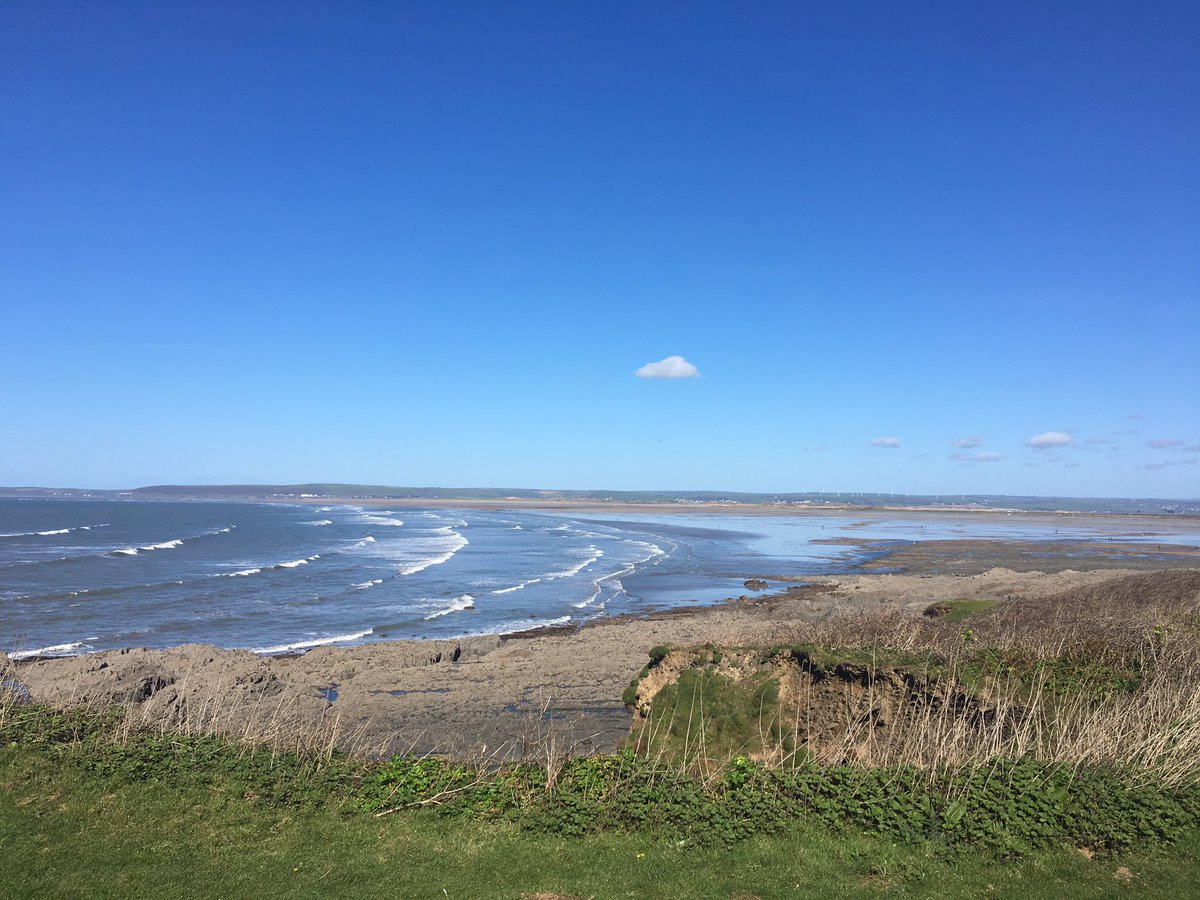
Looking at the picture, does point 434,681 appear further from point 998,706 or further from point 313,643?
point 998,706

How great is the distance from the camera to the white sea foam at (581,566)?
5101 centimetres

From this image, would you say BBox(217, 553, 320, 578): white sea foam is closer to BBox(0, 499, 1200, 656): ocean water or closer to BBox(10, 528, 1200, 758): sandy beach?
BBox(0, 499, 1200, 656): ocean water

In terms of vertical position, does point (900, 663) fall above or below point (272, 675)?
above

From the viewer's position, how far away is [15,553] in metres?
57.7

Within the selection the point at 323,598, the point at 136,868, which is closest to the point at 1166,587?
the point at 136,868

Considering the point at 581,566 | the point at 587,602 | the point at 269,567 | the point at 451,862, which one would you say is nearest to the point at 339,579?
the point at 269,567

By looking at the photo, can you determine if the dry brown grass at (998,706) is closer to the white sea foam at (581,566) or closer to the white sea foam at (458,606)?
the white sea foam at (458,606)

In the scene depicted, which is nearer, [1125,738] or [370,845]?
[370,845]

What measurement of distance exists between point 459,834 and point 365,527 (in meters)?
97.4

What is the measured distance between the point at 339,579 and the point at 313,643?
18.4 meters

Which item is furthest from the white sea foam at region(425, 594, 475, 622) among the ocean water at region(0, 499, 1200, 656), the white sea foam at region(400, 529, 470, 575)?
the white sea foam at region(400, 529, 470, 575)

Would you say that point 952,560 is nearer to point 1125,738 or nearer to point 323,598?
point 323,598

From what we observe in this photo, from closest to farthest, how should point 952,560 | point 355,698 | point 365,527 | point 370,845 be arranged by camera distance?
point 370,845 → point 355,698 → point 952,560 → point 365,527

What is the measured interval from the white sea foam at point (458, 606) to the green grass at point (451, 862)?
2601cm
